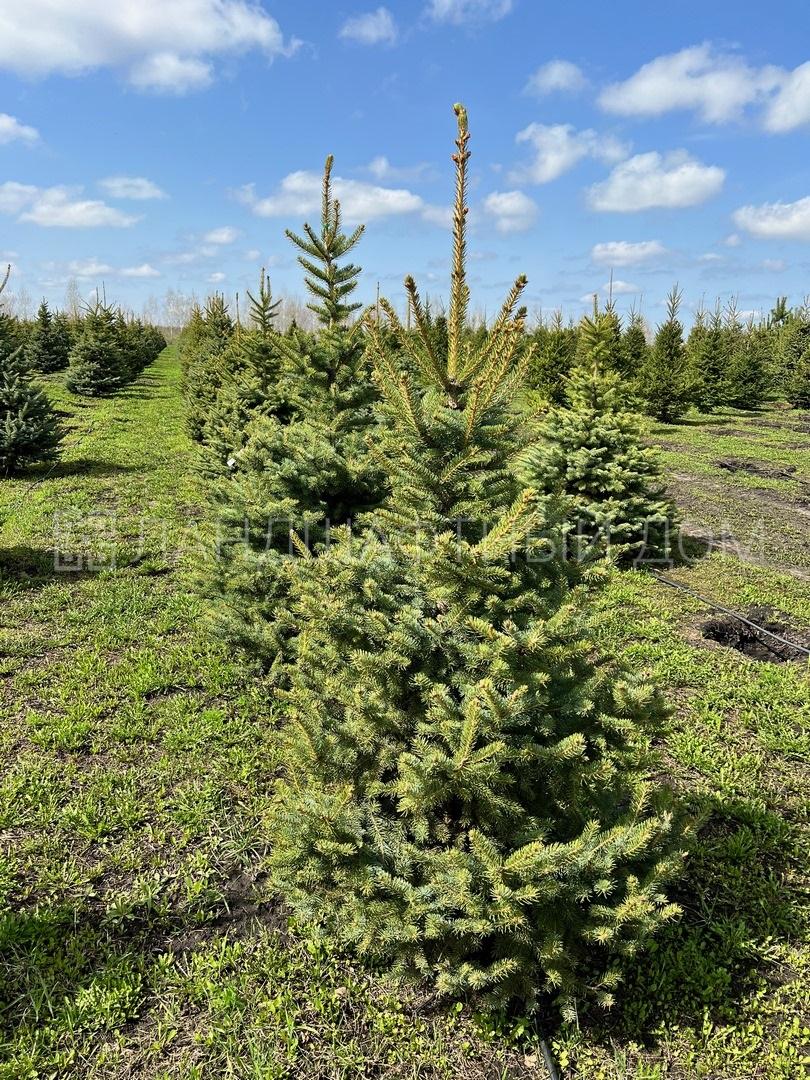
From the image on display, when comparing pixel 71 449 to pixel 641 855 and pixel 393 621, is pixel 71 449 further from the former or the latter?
pixel 641 855

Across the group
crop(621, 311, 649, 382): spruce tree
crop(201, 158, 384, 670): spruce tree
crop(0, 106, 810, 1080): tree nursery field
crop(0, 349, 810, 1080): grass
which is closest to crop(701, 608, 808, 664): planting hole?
crop(0, 349, 810, 1080): grass

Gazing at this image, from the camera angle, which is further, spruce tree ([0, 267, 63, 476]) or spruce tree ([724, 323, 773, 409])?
spruce tree ([724, 323, 773, 409])

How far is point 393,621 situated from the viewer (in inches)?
111

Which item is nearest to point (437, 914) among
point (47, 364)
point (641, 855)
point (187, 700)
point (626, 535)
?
point (641, 855)

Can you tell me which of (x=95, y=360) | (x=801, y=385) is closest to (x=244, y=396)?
(x=95, y=360)

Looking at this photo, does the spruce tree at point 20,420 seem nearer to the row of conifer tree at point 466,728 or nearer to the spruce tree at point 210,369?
the spruce tree at point 210,369

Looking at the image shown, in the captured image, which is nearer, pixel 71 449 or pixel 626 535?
pixel 626 535

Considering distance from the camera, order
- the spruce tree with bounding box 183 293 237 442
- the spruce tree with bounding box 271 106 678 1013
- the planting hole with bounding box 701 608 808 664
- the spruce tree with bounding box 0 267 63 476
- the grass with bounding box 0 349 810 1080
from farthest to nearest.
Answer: the spruce tree with bounding box 183 293 237 442, the spruce tree with bounding box 0 267 63 476, the planting hole with bounding box 701 608 808 664, the grass with bounding box 0 349 810 1080, the spruce tree with bounding box 271 106 678 1013

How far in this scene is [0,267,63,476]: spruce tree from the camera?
11.2 meters

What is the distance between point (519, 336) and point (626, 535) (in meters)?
6.51

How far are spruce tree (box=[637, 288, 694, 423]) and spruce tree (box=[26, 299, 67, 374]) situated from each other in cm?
2265

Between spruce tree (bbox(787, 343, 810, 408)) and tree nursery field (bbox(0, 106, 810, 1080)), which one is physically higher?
spruce tree (bbox(787, 343, 810, 408))

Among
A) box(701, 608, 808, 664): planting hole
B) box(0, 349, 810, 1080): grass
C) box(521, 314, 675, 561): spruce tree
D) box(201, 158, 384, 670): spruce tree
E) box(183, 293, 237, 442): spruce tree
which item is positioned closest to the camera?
box(0, 349, 810, 1080): grass

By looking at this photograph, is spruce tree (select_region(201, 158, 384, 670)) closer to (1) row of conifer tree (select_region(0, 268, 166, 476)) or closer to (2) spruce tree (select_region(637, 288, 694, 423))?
(1) row of conifer tree (select_region(0, 268, 166, 476))
